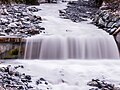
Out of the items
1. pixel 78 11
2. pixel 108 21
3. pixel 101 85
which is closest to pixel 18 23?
pixel 108 21

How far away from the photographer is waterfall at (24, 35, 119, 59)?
37.4 ft

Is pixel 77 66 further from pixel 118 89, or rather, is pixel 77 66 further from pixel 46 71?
pixel 118 89

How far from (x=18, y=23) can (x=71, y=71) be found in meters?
4.43

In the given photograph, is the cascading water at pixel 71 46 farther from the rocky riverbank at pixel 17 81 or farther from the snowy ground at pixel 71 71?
the rocky riverbank at pixel 17 81

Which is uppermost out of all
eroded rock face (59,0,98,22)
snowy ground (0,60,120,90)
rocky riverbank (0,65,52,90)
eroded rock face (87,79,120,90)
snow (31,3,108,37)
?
eroded rock face (59,0,98,22)

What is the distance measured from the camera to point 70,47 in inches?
458

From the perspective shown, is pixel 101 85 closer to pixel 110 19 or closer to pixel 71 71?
pixel 71 71

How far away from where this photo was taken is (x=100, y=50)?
38.4 feet

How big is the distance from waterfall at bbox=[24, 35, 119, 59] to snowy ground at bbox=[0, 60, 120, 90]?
0.43 metres

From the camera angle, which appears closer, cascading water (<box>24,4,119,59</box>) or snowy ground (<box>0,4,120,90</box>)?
snowy ground (<box>0,4,120,90</box>)

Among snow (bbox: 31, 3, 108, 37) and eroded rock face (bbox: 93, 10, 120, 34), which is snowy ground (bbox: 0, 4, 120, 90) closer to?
snow (bbox: 31, 3, 108, 37)

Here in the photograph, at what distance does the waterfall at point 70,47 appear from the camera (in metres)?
11.4

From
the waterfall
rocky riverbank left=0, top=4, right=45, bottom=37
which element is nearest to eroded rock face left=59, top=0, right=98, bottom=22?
rocky riverbank left=0, top=4, right=45, bottom=37

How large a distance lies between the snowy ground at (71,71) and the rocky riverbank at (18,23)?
1806 mm
